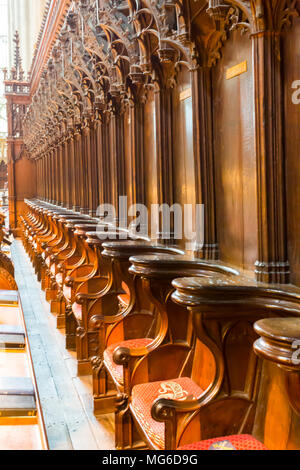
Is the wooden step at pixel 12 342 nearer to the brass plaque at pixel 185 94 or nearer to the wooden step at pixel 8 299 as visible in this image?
the wooden step at pixel 8 299

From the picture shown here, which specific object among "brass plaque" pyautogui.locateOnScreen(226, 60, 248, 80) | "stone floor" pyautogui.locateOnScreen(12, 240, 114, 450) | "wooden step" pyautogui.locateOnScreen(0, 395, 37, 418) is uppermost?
"brass plaque" pyautogui.locateOnScreen(226, 60, 248, 80)

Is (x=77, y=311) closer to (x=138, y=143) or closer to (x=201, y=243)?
(x=201, y=243)

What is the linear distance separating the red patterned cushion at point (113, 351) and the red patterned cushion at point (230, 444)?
0.81 meters

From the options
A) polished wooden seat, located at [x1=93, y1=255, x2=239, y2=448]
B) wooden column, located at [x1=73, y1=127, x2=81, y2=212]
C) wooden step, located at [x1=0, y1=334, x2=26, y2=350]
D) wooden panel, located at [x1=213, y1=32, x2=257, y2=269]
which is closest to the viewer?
polished wooden seat, located at [x1=93, y1=255, x2=239, y2=448]

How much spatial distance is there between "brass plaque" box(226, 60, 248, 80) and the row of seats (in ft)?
3.34

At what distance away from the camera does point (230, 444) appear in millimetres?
1721

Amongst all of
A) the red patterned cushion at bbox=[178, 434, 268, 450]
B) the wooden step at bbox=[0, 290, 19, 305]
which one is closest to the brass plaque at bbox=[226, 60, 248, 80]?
the red patterned cushion at bbox=[178, 434, 268, 450]

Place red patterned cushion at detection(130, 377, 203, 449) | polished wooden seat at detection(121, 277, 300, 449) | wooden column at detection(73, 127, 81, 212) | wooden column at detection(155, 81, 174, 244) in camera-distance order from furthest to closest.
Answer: wooden column at detection(73, 127, 81, 212) → wooden column at detection(155, 81, 174, 244) → red patterned cushion at detection(130, 377, 203, 449) → polished wooden seat at detection(121, 277, 300, 449)

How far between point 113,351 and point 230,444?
1.15 meters

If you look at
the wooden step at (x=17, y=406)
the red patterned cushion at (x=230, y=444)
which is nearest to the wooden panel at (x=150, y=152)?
the wooden step at (x=17, y=406)

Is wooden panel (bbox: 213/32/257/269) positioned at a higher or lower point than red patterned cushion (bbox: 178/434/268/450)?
higher

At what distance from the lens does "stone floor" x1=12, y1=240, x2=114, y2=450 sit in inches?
104

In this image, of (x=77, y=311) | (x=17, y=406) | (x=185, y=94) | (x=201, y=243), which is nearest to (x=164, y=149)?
(x=185, y=94)

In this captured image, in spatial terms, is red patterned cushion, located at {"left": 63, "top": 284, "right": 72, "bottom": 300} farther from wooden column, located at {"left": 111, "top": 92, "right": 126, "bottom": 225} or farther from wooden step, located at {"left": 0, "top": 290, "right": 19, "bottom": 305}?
wooden column, located at {"left": 111, "top": 92, "right": 126, "bottom": 225}
